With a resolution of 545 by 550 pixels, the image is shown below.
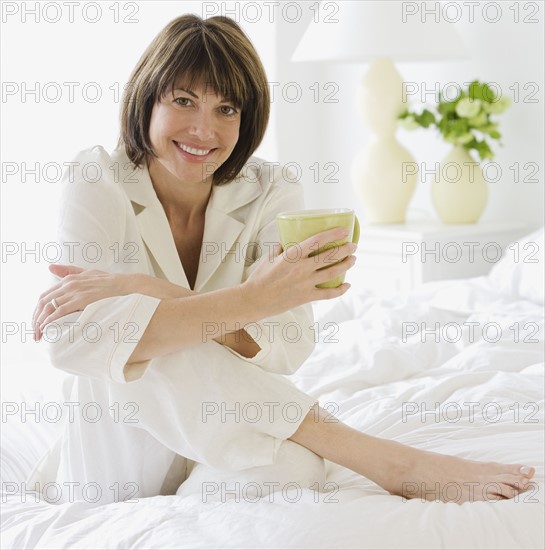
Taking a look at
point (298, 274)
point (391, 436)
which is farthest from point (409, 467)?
point (298, 274)

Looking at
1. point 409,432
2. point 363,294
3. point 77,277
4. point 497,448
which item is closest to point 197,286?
point 77,277

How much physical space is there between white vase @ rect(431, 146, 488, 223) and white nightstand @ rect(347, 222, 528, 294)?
47mm

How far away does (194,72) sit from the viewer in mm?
1385

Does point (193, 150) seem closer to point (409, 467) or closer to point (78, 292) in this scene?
point (78, 292)

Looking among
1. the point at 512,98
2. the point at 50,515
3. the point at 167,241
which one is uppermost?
the point at 512,98

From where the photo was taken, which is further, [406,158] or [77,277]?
[406,158]

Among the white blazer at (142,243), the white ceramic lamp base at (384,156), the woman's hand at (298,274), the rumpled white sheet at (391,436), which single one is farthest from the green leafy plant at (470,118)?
the woman's hand at (298,274)

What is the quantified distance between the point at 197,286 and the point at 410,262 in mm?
1479

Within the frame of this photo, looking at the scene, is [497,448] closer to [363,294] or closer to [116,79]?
[363,294]

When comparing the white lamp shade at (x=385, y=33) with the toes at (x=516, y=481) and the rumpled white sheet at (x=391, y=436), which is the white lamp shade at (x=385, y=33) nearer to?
the rumpled white sheet at (x=391, y=436)

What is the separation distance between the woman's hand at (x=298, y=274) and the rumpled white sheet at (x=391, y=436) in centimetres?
25

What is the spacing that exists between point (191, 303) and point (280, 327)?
162 millimetres

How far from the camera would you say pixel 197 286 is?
4.87 ft

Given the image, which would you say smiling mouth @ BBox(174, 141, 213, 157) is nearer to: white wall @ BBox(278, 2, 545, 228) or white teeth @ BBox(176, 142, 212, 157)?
white teeth @ BBox(176, 142, 212, 157)
